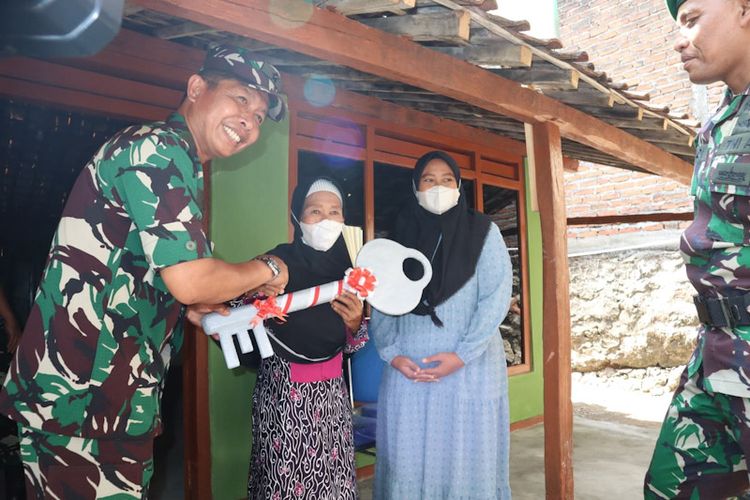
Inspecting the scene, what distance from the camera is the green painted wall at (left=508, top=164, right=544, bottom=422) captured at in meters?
5.67

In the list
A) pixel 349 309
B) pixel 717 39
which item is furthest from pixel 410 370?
pixel 717 39

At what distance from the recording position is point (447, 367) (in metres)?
2.68

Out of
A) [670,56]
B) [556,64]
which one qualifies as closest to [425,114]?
[556,64]

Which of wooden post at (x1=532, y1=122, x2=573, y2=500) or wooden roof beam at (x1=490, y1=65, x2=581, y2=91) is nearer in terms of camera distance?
wooden roof beam at (x1=490, y1=65, x2=581, y2=91)

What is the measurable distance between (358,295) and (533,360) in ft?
13.2

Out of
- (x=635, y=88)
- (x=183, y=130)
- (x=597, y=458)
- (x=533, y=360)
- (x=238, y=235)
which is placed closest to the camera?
(x=183, y=130)

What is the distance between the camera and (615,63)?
9125mm

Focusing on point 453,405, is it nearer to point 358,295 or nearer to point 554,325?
point 358,295

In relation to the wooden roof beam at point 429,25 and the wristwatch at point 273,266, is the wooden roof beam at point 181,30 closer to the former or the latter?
the wooden roof beam at point 429,25

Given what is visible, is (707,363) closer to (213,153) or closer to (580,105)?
(213,153)

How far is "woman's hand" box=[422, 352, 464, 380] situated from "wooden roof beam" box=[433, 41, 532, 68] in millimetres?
1454

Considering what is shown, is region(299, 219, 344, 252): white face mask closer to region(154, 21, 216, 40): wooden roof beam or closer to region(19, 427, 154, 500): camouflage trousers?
region(154, 21, 216, 40): wooden roof beam

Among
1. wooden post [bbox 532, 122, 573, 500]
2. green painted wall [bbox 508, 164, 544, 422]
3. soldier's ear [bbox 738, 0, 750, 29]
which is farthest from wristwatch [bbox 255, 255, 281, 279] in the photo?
green painted wall [bbox 508, 164, 544, 422]

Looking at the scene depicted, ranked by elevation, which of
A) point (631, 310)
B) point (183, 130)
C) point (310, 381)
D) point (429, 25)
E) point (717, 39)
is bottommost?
point (310, 381)
